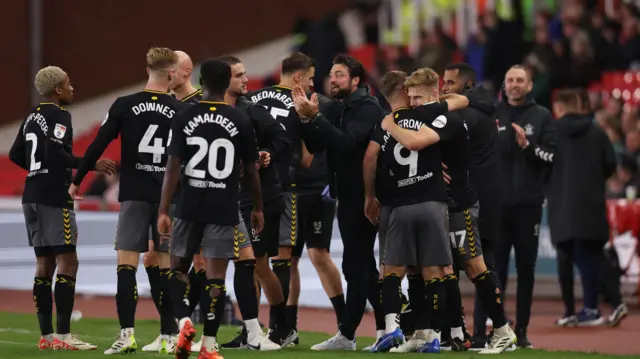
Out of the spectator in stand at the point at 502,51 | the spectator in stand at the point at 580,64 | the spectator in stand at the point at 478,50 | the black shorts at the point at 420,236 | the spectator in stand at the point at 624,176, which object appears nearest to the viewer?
the black shorts at the point at 420,236

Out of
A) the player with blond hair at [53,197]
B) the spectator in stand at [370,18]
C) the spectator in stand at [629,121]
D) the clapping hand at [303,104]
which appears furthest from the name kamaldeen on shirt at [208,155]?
the spectator in stand at [370,18]

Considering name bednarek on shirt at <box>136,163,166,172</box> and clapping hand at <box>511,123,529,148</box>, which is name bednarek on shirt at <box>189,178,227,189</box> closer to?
name bednarek on shirt at <box>136,163,166,172</box>

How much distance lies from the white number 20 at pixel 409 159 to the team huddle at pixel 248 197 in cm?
1

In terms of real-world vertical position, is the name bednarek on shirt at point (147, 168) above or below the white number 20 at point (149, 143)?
below

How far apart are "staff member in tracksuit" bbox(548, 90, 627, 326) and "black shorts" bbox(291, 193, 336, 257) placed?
3640 mm

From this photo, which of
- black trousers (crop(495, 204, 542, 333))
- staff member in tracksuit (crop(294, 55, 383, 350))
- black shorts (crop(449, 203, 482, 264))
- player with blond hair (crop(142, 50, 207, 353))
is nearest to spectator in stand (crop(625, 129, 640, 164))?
black trousers (crop(495, 204, 542, 333))

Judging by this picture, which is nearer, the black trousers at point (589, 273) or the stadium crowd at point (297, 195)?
the stadium crowd at point (297, 195)

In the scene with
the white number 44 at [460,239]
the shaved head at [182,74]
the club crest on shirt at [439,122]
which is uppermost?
the shaved head at [182,74]

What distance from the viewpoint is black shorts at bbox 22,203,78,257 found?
9523mm

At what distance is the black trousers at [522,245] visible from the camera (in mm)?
10969

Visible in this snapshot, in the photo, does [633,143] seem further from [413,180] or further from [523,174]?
[413,180]

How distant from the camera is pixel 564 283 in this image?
42.7 ft

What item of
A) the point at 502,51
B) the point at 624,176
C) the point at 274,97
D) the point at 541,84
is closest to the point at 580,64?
the point at 541,84

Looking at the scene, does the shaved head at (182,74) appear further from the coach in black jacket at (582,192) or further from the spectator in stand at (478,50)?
the spectator in stand at (478,50)
